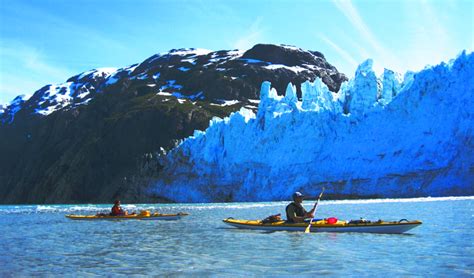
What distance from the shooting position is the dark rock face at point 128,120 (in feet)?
376

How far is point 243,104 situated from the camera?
445 ft

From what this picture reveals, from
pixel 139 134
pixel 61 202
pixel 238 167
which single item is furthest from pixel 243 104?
pixel 238 167

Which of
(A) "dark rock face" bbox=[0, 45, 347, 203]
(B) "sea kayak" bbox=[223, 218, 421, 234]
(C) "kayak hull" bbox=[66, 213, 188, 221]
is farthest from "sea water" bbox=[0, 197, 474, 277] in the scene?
(A) "dark rock face" bbox=[0, 45, 347, 203]

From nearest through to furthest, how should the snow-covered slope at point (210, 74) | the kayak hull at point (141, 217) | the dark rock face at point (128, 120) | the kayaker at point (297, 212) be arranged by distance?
the kayaker at point (297, 212), the kayak hull at point (141, 217), the dark rock face at point (128, 120), the snow-covered slope at point (210, 74)

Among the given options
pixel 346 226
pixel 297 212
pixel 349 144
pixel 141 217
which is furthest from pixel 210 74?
pixel 346 226

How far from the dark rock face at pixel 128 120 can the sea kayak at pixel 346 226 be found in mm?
55060

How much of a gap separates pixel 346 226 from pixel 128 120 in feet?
362

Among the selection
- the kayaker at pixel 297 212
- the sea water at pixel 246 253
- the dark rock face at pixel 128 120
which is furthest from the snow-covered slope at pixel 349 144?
the kayaker at pixel 297 212

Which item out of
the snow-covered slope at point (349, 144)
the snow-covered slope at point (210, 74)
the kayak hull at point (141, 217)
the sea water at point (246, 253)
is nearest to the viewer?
the sea water at point (246, 253)

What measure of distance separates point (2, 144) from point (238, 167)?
120 metres

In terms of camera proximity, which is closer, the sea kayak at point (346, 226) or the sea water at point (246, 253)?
the sea water at point (246, 253)

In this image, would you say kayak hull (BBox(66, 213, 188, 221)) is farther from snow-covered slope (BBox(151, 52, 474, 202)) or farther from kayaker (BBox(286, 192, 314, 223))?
snow-covered slope (BBox(151, 52, 474, 202))

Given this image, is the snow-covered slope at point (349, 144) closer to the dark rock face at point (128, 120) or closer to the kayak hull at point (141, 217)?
the dark rock face at point (128, 120)

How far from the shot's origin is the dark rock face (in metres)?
115
